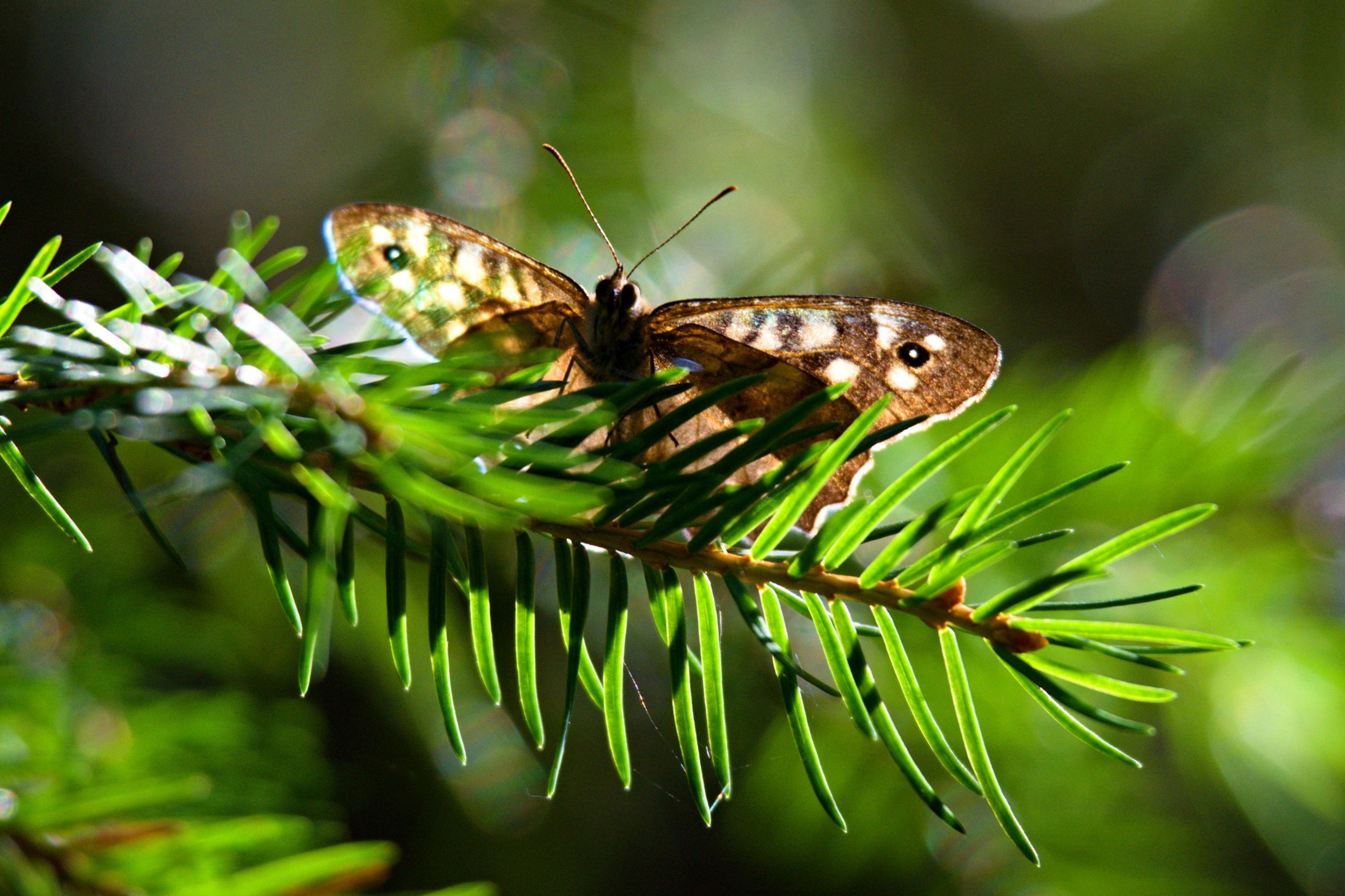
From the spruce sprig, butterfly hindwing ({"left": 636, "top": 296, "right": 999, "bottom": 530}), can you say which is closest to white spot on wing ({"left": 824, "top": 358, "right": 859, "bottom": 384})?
butterfly hindwing ({"left": 636, "top": 296, "right": 999, "bottom": 530})

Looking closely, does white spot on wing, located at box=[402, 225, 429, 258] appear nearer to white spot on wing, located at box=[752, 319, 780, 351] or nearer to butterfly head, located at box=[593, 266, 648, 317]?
butterfly head, located at box=[593, 266, 648, 317]

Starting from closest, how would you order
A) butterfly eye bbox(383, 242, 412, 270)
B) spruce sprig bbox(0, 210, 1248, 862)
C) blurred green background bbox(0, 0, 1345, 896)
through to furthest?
spruce sprig bbox(0, 210, 1248, 862)
butterfly eye bbox(383, 242, 412, 270)
blurred green background bbox(0, 0, 1345, 896)

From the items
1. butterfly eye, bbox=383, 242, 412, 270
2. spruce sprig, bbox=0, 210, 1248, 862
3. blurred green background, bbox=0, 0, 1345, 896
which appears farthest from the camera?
blurred green background, bbox=0, 0, 1345, 896

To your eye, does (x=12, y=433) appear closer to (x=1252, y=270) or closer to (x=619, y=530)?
(x=619, y=530)

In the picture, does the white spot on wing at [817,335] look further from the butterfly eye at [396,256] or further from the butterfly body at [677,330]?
the butterfly eye at [396,256]

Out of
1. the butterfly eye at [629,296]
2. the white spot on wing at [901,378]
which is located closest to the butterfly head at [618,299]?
the butterfly eye at [629,296]

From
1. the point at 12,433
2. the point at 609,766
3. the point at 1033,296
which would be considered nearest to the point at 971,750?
the point at 12,433

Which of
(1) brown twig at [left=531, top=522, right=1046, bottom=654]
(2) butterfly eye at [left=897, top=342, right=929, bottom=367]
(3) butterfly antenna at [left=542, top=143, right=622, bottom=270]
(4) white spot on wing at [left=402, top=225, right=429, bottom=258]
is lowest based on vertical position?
(1) brown twig at [left=531, top=522, right=1046, bottom=654]
